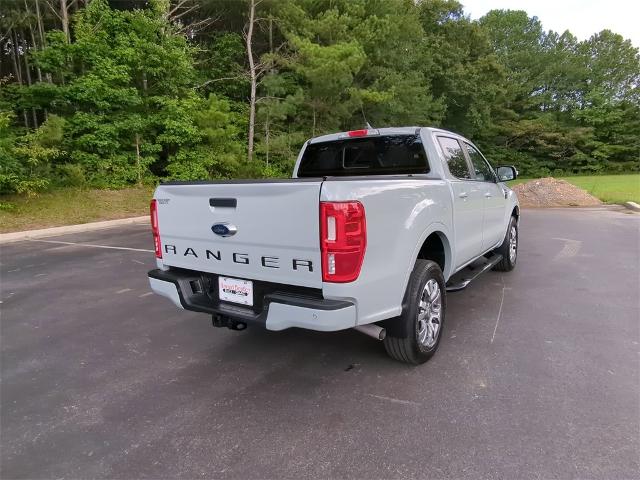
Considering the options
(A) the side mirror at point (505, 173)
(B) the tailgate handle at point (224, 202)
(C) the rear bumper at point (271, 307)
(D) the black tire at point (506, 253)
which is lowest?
(D) the black tire at point (506, 253)

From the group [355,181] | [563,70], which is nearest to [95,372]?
[355,181]

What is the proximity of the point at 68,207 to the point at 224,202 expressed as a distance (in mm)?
12563

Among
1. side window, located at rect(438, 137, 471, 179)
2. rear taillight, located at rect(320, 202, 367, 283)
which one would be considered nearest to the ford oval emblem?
rear taillight, located at rect(320, 202, 367, 283)

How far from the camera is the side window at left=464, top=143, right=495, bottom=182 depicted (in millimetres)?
4870

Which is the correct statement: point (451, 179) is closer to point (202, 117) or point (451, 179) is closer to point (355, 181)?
point (355, 181)

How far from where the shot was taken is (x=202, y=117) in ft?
54.5

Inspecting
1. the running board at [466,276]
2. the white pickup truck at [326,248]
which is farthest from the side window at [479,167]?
the running board at [466,276]

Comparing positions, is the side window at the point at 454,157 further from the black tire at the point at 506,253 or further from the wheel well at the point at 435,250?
the black tire at the point at 506,253

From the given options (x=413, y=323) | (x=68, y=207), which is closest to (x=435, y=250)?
(x=413, y=323)

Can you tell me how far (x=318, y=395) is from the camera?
292 centimetres

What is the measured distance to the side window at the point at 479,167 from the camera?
16.0 ft

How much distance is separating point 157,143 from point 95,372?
1485 cm

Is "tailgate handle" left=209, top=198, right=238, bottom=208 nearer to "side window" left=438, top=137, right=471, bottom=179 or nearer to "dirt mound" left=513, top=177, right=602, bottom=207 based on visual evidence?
"side window" left=438, top=137, right=471, bottom=179

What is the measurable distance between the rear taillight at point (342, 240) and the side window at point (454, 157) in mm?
2011
